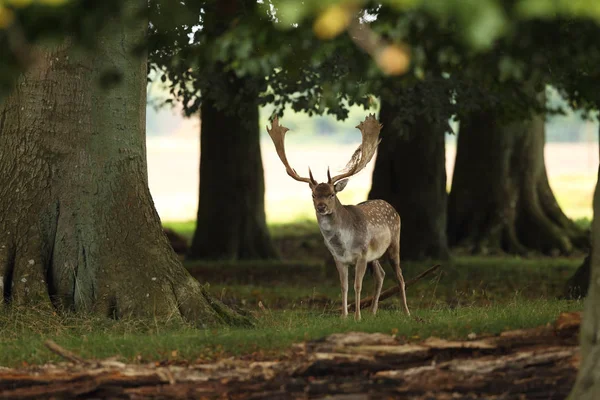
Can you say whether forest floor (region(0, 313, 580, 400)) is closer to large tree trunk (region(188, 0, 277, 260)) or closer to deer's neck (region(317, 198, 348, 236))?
deer's neck (region(317, 198, 348, 236))

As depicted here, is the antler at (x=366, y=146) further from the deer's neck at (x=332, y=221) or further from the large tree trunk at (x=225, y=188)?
the large tree trunk at (x=225, y=188)

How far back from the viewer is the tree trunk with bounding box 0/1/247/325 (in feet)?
35.2

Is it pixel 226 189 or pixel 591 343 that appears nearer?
pixel 591 343

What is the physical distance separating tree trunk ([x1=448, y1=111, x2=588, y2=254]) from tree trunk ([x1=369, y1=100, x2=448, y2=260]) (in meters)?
3.77

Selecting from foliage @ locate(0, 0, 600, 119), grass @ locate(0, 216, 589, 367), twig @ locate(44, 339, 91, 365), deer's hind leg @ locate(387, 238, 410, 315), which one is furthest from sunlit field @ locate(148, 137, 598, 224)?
twig @ locate(44, 339, 91, 365)

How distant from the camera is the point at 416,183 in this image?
20234mm

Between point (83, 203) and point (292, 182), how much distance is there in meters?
49.2

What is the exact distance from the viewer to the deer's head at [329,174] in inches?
423

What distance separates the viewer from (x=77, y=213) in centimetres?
1087

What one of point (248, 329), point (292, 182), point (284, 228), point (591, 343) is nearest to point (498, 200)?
point (284, 228)

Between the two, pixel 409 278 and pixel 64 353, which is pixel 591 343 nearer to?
pixel 64 353

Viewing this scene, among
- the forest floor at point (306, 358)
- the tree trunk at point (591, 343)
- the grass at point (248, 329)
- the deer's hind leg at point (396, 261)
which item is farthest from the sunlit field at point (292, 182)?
the tree trunk at point (591, 343)

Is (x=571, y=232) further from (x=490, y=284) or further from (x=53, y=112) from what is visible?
(x=53, y=112)

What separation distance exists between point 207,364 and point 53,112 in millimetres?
3990
